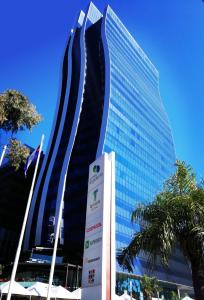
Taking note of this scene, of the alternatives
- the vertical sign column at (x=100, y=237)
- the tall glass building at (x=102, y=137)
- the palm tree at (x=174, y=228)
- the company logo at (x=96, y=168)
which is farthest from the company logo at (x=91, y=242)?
the tall glass building at (x=102, y=137)

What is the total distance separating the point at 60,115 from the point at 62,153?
14653mm

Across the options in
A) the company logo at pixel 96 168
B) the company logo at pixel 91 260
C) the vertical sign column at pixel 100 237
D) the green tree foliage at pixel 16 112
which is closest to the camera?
the vertical sign column at pixel 100 237

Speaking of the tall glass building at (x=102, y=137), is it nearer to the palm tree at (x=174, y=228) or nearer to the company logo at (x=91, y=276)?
the palm tree at (x=174, y=228)

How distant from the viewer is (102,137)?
295ft

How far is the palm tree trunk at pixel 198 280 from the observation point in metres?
11.0

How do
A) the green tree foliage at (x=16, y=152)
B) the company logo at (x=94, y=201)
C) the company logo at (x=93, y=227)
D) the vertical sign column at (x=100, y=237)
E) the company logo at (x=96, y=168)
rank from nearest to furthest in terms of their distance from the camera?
the vertical sign column at (x=100, y=237)
the company logo at (x=93, y=227)
the company logo at (x=94, y=201)
the company logo at (x=96, y=168)
the green tree foliage at (x=16, y=152)

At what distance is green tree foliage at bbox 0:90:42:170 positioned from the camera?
Answer: 1869 centimetres

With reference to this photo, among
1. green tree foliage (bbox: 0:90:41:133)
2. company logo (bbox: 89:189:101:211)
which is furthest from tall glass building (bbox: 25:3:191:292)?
company logo (bbox: 89:189:101:211)

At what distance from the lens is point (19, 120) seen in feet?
62.8

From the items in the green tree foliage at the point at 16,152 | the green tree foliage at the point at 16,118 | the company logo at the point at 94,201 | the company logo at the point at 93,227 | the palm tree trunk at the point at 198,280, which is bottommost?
the palm tree trunk at the point at 198,280

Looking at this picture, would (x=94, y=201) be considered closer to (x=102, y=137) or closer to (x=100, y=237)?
(x=100, y=237)

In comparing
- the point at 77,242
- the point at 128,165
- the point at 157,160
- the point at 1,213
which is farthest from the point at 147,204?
the point at 157,160

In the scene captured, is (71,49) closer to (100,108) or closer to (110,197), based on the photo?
(100,108)

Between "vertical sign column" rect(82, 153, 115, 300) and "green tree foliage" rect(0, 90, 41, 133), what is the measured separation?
7.12 metres
